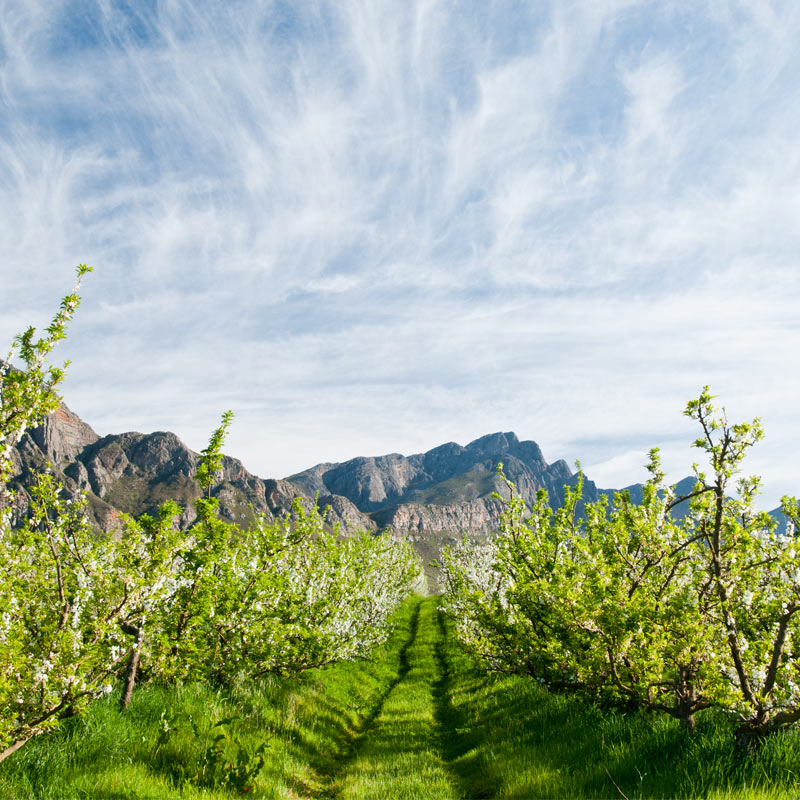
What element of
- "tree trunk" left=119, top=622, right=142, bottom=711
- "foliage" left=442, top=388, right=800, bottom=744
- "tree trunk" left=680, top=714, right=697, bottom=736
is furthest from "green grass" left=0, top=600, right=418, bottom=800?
"tree trunk" left=680, top=714, right=697, bottom=736

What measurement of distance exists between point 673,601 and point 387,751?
6.97 metres

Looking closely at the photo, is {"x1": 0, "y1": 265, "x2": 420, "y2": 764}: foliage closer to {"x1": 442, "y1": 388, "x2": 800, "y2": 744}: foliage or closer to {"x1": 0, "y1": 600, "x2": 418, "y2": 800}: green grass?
{"x1": 0, "y1": 600, "x2": 418, "y2": 800}: green grass

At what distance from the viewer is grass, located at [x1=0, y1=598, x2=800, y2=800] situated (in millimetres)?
5785

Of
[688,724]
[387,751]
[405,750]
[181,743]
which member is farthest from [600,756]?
[181,743]

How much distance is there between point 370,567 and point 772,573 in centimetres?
2033

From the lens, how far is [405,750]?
33.1ft

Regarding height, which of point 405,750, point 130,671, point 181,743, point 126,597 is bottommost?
point 405,750

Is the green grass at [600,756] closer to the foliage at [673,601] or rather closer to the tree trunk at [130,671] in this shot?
the foliage at [673,601]

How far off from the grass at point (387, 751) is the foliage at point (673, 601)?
0.59m

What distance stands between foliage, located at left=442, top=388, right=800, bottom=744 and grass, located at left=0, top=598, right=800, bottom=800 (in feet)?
1.93

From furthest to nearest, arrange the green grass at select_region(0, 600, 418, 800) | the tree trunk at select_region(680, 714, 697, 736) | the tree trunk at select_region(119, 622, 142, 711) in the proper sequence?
1. the tree trunk at select_region(119, 622, 142, 711)
2. the tree trunk at select_region(680, 714, 697, 736)
3. the green grass at select_region(0, 600, 418, 800)

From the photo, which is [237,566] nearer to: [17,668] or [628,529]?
[17,668]

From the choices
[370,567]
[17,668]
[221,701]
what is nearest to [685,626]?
[17,668]

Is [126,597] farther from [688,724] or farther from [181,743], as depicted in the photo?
[688,724]
